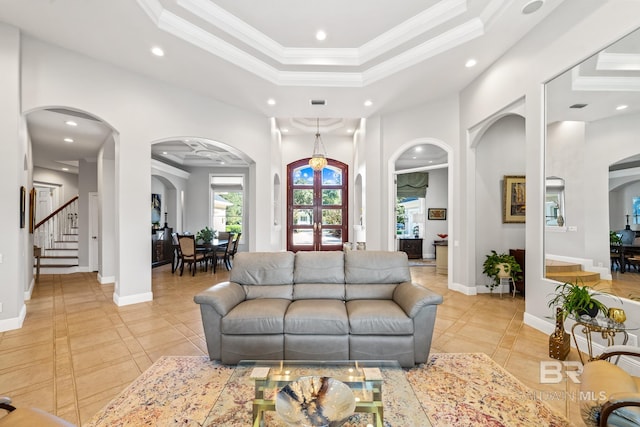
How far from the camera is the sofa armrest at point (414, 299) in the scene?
241 cm

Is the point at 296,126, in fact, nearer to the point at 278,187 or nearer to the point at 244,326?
the point at 278,187

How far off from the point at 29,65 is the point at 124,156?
4.74 ft

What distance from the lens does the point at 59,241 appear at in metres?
7.60

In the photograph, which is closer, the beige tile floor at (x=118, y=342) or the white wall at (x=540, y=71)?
the beige tile floor at (x=118, y=342)

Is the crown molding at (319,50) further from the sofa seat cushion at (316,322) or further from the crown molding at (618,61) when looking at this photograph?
the sofa seat cushion at (316,322)

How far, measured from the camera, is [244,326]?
2428mm

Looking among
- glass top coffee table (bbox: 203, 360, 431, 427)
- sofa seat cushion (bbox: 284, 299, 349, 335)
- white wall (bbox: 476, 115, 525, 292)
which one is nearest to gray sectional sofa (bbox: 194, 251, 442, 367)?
sofa seat cushion (bbox: 284, 299, 349, 335)

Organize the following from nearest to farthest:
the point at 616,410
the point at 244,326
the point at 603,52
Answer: the point at 616,410 → the point at 244,326 → the point at 603,52

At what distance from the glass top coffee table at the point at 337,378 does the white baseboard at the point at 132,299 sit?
11.5 feet

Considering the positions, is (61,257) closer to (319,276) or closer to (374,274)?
(319,276)

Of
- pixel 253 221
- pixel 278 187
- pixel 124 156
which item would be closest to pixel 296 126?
pixel 278 187

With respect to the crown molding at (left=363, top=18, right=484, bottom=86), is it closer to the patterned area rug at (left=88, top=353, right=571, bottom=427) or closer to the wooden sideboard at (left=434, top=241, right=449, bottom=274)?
the patterned area rug at (left=88, top=353, right=571, bottom=427)

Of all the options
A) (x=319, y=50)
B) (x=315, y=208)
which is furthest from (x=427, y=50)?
(x=315, y=208)

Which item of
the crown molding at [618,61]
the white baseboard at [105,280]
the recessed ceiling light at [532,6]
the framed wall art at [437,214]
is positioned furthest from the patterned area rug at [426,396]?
the framed wall art at [437,214]
